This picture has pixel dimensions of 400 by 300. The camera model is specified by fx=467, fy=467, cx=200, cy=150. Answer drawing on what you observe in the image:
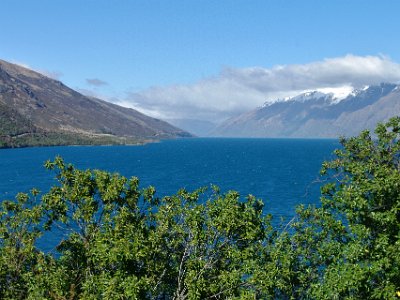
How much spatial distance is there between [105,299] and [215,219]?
7.70m

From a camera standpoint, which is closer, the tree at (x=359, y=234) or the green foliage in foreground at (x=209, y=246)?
the tree at (x=359, y=234)

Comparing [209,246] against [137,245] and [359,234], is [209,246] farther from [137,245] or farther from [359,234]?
[359,234]

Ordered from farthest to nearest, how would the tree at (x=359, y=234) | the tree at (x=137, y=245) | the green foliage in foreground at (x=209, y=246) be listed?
1. the tree at (x=137, y=245)
2. the green foliage in foreground at (x=209, y=246)
3. the tree at (x=359, y=234)

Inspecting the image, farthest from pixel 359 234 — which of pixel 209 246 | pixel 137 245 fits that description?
pixel 137 245

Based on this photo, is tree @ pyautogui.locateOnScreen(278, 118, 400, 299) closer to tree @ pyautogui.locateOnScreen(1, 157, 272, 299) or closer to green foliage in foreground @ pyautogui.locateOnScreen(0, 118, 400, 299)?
green foliage in foreground @ pyautogui.locateOnScreen(0, 118, 400, 299)

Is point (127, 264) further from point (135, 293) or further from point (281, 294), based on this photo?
point (281, 294)

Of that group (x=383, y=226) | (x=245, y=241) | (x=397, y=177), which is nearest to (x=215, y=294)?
(x=245, y=241)

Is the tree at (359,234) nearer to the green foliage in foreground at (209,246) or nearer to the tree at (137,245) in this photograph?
the green foliage in foreground at (209,246)

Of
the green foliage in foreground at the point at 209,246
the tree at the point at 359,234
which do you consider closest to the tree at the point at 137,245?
the green foliage in foreground at the point at 209,246

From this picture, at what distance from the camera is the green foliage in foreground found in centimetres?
2420

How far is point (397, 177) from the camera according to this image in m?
25.4

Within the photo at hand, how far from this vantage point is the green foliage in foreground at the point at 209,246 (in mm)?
24203

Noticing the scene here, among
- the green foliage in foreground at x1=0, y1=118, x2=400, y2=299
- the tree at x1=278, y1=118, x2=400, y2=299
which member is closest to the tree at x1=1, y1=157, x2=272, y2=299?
the green foliage in foreground at x1=0, y1=118, x2=400, y2=299

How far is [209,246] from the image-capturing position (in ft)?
96.6
